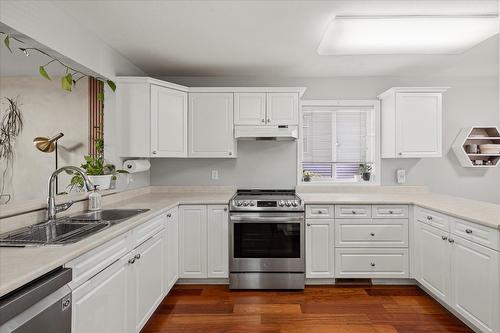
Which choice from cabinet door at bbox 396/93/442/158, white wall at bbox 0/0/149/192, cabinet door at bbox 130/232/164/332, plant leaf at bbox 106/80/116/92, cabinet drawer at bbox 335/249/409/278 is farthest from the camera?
cabinet door at bbox 396/93/442/158

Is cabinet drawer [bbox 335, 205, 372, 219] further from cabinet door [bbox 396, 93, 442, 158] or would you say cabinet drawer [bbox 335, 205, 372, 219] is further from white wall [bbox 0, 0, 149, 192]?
white wall [bbox 0, 0, 149, 192]

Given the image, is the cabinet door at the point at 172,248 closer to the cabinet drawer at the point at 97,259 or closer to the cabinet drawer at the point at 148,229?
the cabinet drawer at the point at 148,229

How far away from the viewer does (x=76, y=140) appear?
241 centimetres

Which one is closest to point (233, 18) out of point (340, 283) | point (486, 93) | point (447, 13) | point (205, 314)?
point (447, 13)

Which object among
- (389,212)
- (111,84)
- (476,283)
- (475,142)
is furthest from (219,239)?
(475,142)

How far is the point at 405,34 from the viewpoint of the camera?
242cm

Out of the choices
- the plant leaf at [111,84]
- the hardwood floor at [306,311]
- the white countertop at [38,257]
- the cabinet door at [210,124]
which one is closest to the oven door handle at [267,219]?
the hardwood floor at [306,311]

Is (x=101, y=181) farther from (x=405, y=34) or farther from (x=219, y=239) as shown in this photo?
(x=405, y=34)

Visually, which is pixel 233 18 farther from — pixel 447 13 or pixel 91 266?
pixel 91 266

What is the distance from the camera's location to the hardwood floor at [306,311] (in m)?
2.31

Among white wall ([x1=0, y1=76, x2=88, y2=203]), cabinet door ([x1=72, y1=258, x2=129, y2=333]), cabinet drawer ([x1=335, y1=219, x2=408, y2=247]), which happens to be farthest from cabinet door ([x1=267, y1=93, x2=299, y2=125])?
cabinet door ([x1=72, y1=258, x2=129, y2=333])

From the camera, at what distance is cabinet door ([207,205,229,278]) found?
3.00 m

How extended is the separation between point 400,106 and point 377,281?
1.94 meters

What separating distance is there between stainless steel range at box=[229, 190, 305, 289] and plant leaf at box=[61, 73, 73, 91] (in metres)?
1.74
